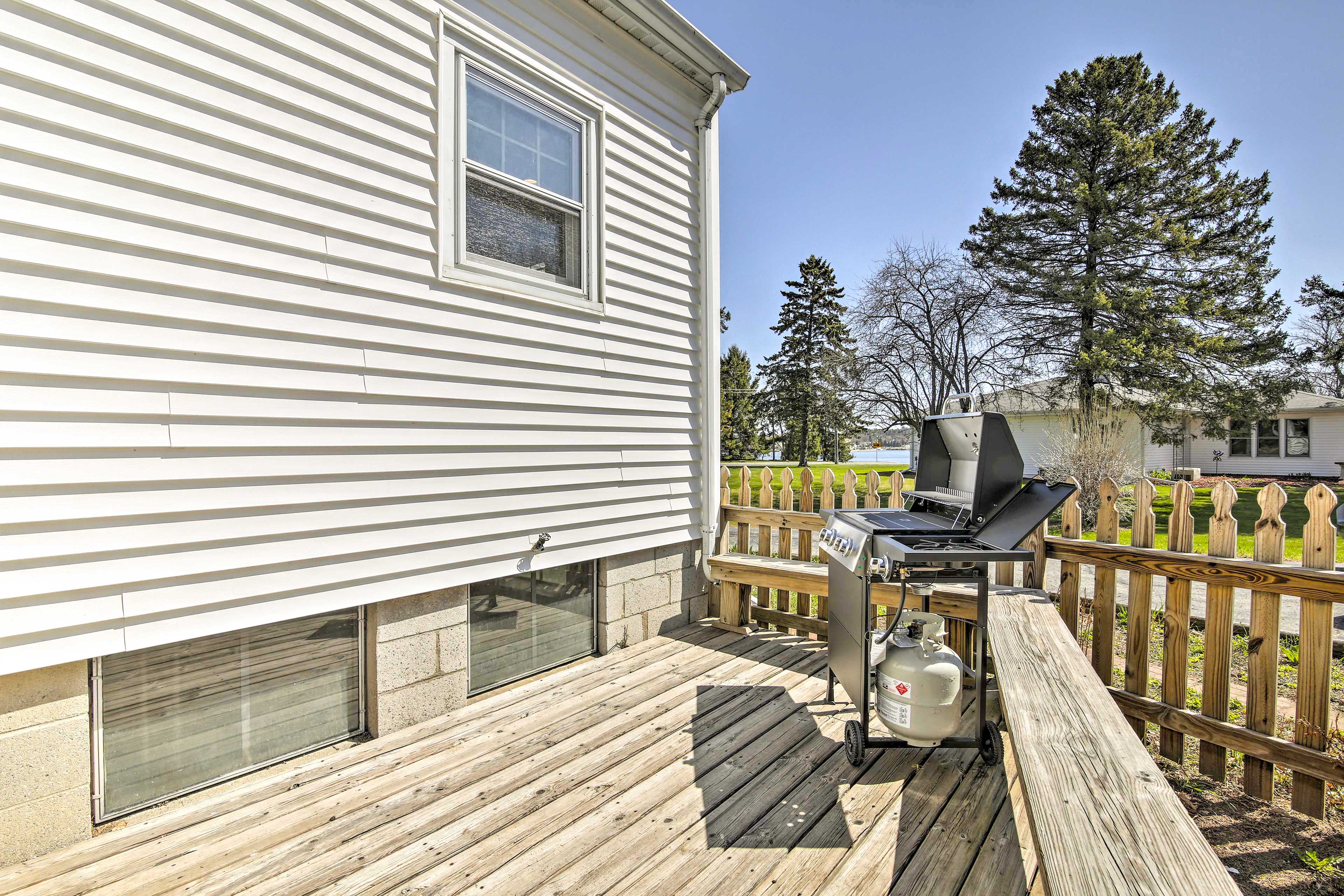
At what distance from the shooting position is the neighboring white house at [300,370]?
1936 millimetres

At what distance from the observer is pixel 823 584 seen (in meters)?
3.86

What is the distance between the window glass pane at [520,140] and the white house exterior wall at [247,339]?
266mm

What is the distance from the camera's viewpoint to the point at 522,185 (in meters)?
3.37

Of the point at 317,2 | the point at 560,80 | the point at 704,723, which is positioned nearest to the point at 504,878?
the point at 704,723

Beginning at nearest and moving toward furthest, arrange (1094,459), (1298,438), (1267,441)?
1. (1094,459)
2. (1298,438)
3. (1267,441)

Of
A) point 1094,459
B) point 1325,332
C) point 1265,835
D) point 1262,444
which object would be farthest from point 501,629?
point 1325,332

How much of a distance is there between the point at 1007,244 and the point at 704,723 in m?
18.3

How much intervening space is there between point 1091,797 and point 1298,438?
29.3 meters

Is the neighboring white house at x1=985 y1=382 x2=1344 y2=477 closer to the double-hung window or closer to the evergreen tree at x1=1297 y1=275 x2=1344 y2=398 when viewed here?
the double-hung window

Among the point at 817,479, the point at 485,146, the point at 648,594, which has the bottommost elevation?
the point at 817,479

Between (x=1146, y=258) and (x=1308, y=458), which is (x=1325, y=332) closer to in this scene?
(x=1308, y=458)

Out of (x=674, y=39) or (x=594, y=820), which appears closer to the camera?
(x=594, y=820)

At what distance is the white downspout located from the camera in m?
4.55

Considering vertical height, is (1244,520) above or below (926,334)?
below
